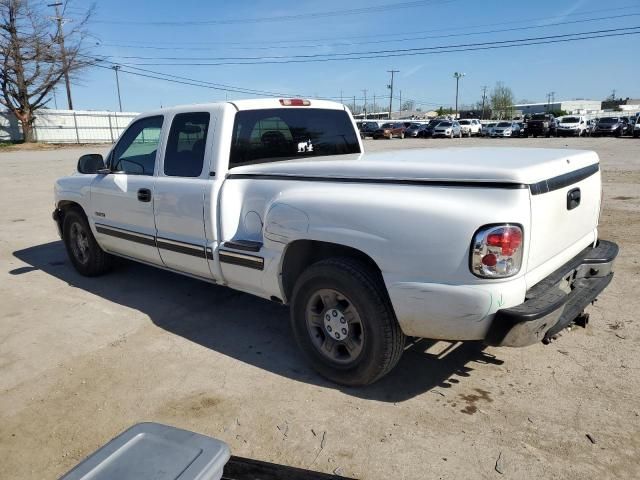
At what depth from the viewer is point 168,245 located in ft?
14.1

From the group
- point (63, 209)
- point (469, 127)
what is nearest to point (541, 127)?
point (469, 127)

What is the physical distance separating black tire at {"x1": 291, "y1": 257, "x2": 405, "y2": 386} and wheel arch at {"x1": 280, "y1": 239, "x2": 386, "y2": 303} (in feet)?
0.59

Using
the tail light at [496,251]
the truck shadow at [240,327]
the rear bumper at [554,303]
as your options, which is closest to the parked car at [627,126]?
the rear bumper at [554,303]

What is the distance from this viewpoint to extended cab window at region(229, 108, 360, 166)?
4020mm

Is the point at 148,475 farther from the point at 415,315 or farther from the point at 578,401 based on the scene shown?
the point at 578,401

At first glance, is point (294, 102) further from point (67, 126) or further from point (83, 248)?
point (67, 126)

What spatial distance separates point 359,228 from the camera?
290cm

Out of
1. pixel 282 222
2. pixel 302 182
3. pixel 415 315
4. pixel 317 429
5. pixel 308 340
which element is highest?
pixel 302 182

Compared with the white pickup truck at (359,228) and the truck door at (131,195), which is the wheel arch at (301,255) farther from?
the truck door at (131,195)

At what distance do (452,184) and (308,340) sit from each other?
57.1 inches

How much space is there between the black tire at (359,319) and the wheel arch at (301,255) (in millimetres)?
179

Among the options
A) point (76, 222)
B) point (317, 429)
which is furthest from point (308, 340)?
point (76, 222)

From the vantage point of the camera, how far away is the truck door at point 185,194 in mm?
3939

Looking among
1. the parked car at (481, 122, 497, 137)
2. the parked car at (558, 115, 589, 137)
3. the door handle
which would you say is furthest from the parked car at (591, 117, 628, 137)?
the door handle
